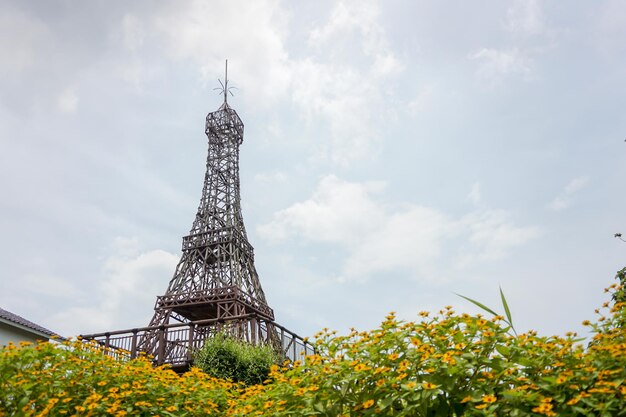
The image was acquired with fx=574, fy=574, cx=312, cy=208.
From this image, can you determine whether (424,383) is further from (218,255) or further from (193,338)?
(218,255)

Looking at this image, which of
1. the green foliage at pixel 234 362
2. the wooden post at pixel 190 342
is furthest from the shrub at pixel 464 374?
the wooden post at pixel 190 342

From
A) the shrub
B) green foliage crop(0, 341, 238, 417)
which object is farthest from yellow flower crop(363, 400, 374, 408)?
green foliage crop(0, 341, 238, 417)

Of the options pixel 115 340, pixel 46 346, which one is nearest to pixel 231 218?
pixel 115 340

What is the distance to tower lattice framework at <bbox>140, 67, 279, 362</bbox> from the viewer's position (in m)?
38.2

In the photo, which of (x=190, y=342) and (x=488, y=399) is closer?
(x=488, y=399)

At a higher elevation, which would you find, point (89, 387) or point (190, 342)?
point (190, 342)

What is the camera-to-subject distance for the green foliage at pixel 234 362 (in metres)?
15.0

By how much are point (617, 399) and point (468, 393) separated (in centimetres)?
126

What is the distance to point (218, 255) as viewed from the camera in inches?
1656

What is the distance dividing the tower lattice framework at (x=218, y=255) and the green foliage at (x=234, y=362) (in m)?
19.6

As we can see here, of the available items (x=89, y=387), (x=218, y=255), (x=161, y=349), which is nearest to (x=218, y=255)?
(x=218, y=255)

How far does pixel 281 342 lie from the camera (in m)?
17.5

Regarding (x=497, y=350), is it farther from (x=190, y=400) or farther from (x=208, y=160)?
(x=208, y=160)

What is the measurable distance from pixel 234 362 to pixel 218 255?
2743cm
